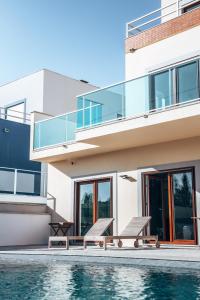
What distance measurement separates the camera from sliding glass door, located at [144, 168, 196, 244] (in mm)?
12117

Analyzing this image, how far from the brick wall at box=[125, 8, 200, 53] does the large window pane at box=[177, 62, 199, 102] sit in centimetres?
261

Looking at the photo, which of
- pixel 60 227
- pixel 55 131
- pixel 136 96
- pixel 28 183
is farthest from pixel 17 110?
pixel 136 96

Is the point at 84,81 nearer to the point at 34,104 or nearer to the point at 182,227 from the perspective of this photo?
the point at 34,104

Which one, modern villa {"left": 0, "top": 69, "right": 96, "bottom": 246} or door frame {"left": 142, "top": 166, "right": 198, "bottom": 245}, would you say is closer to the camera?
door frame {"left": 142, "top": 166, "right": 198, "bottom": 245}

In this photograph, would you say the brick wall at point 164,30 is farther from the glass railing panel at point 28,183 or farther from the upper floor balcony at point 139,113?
the glass railing panel at point 28,183

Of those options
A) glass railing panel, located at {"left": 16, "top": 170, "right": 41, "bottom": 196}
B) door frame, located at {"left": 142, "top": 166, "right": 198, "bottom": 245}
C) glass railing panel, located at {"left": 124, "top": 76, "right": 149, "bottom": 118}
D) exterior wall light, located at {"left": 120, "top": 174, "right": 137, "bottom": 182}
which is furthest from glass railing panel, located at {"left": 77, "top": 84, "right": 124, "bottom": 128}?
glass railing panel, located at {"left": 16, "top": 170, "right": 41, "bottom": 196}

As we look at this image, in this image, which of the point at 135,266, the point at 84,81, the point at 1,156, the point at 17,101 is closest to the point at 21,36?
the point at 1,156

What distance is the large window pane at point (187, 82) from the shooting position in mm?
10398

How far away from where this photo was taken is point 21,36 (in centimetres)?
1761

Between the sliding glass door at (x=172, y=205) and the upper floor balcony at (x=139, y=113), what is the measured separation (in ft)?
4.11

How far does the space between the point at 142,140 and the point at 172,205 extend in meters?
2.24

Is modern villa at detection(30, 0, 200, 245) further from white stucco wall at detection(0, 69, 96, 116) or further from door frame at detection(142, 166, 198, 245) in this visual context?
white stucco wall at detection(0, 69, 96, 116)

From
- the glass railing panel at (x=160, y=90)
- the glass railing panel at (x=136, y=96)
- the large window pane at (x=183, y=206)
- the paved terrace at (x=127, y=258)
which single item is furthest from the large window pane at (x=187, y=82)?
the paved terrace at (x=127, y=258)

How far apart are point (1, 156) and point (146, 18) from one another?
9.42 m
